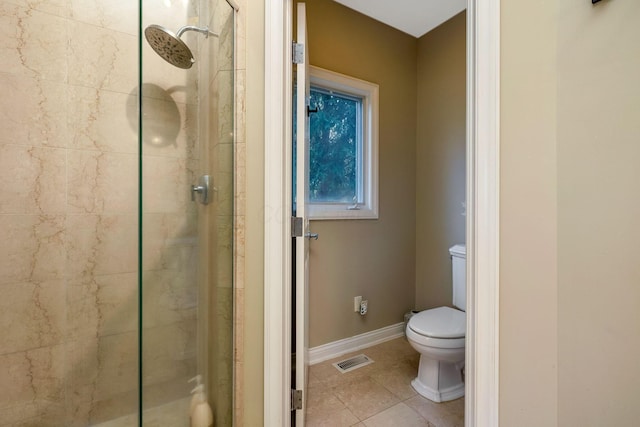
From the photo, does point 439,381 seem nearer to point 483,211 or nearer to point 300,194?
point 483,211

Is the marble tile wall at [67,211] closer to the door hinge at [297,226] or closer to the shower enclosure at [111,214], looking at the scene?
the shower enclosure at [111,214]

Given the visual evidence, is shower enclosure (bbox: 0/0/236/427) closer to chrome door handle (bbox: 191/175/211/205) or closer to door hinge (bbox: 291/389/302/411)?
chrome door handle (bbox: 191/175/211/205)

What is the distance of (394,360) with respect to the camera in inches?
74.2

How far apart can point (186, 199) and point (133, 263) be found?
1.74ft

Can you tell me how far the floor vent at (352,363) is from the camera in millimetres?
1787

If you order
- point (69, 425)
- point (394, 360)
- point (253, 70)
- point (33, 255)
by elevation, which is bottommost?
point (394, 360)

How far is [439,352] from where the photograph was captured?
1401mm

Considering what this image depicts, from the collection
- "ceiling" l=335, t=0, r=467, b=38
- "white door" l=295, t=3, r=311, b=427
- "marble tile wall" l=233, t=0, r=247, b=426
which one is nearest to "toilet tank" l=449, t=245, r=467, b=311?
"white door" l=295, t=3, r=311, b=427

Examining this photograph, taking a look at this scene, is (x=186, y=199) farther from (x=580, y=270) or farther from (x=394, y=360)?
(x=394, y=360)

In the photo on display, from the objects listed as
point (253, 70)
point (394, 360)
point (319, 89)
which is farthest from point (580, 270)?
point (319, 89)

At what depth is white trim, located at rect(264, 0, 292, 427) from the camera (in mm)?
1017

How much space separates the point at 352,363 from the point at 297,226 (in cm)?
128

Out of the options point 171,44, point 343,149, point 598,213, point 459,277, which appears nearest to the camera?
point 598,213

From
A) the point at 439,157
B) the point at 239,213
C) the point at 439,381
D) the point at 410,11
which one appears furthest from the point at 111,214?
the point at 410,11
